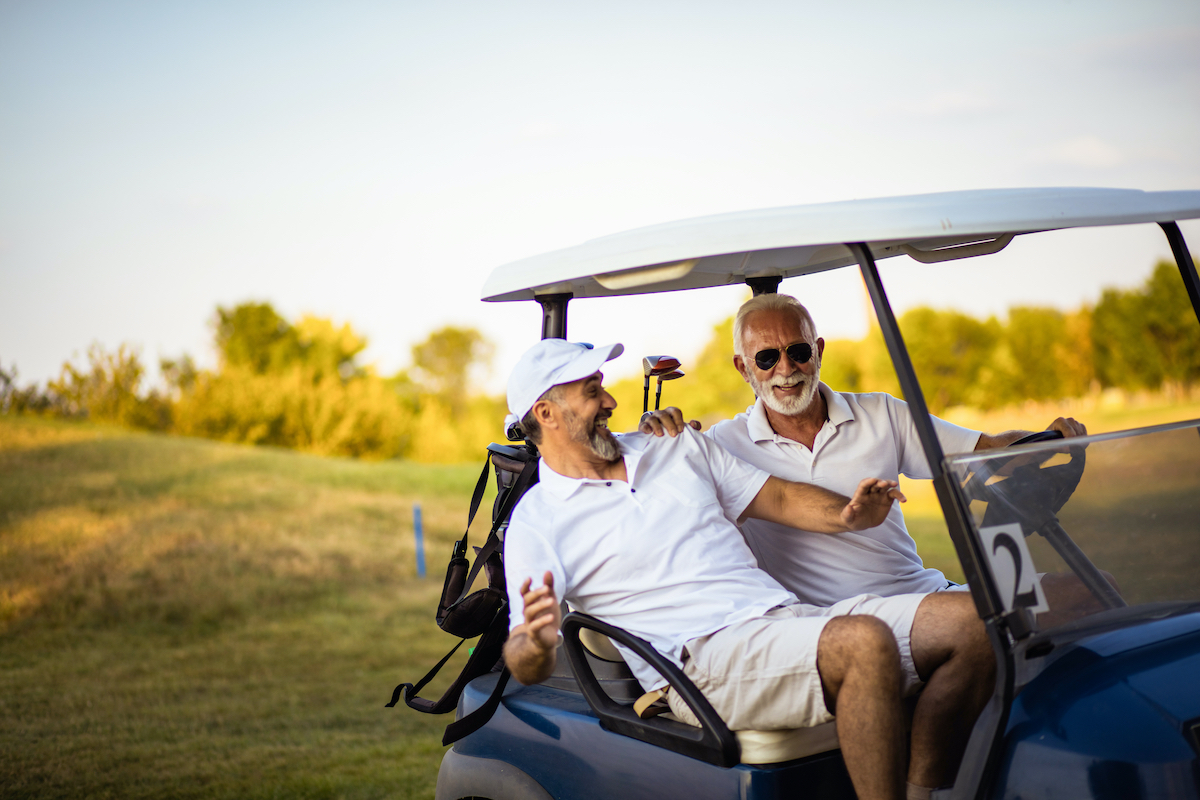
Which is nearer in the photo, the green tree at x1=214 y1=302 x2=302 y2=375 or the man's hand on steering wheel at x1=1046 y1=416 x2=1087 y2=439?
the man's hand on steering wheel at x1=1046 y1=416 x2=1087 y2=439

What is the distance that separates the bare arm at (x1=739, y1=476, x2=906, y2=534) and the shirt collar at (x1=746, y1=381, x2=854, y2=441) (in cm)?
20

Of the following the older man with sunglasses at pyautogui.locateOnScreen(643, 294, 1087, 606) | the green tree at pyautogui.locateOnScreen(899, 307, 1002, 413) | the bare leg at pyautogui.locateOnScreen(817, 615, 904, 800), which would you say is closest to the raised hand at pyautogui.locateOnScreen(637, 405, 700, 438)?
the older man with sunglasses at pyautogui.locateOnScreen(643, 294, 1087, 606)

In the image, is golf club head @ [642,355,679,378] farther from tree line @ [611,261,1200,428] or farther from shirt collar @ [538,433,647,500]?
tree line @ [611,261,1200,428]

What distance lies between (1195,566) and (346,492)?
15548 millimetres

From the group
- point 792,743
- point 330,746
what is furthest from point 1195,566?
point 330,746

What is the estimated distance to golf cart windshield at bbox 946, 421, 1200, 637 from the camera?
181 centimetres

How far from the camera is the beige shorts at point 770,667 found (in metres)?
1.95

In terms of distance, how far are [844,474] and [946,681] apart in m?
0.89

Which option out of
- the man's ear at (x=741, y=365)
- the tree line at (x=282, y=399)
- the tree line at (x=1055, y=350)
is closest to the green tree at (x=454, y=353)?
the tree line at (x=282, y=399)

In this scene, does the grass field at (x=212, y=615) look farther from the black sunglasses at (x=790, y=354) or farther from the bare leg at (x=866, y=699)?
the bare leg at (x=866, y=699)

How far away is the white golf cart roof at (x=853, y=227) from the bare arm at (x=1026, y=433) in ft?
1.57

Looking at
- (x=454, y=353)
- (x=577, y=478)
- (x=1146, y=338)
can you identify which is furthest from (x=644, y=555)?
(x=454, y=353)

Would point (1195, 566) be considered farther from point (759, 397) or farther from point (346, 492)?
point (346, 492)

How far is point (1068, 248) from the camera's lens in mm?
27750
